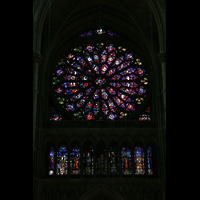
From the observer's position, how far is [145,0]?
17438mm

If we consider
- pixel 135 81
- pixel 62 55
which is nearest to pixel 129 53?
pixel 135 81

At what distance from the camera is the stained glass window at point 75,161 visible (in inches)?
710

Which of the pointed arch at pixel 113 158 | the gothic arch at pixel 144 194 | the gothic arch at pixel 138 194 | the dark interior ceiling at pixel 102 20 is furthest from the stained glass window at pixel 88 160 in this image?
the dark interior ceiling at pixel 102 20

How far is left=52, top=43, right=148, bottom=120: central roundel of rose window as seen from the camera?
1953 centimetres

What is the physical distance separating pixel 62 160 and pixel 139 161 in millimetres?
3602

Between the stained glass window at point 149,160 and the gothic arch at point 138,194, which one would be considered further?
the stained glass window at point 149,160

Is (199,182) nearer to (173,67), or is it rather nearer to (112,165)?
(173,67)

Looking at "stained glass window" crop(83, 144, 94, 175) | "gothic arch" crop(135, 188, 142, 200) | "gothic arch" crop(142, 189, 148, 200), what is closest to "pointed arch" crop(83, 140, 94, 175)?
"stained glass window" crop(83, 144, 94, 175)

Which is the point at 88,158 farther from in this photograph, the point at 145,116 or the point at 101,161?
the point at 145,116

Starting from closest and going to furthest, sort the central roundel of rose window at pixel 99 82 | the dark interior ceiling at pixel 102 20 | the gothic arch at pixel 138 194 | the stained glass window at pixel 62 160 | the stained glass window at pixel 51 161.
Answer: the gothic arch at pixel 138 194, the stained glass window at pixel 62 160, the stained glass window at pixel 51 161, the dark interior ceiling at pixel 102 20, the central roundel of rose window at pixel 99 82

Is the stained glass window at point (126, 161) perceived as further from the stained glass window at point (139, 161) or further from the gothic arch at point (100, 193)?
the gothic arch at point (100, 193)

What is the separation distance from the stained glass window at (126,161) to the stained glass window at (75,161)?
2086 mm

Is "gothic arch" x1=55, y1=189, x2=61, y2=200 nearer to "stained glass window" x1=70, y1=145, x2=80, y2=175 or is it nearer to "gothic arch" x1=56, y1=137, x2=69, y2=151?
"stained glass window" x1=70, y1=145, x2=80, y2=175

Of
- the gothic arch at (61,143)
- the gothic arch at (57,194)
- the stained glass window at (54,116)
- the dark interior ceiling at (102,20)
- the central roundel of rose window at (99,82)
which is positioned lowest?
the gothic arch at (57,194)
